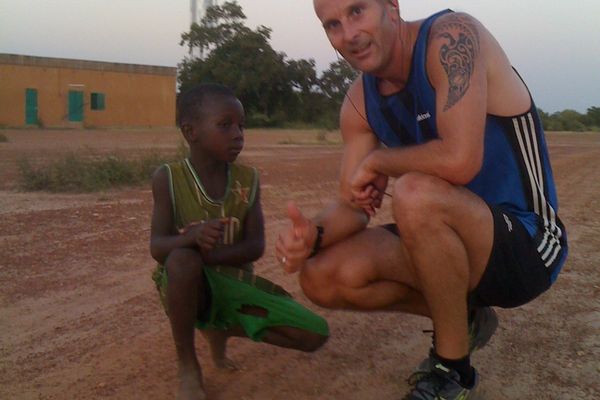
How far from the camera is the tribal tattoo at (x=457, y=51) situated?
256 cm

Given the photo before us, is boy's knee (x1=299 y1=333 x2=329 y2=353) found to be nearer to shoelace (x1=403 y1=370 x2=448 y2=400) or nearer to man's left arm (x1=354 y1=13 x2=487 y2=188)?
shoelace (x1=403 y1=370 x2=448 y2=400)

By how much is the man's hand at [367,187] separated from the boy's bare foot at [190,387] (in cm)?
97

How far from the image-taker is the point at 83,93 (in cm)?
3250

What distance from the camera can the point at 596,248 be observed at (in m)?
5.71

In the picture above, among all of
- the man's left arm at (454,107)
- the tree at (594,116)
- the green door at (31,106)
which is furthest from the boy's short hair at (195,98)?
the tree at (594,116)

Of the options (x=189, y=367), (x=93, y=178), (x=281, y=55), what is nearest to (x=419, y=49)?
(x=189, y=367)

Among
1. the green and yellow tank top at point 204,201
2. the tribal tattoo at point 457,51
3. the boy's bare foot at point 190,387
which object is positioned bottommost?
the boy's bare foot at point 190,387

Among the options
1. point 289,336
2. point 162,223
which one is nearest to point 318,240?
point 289,336

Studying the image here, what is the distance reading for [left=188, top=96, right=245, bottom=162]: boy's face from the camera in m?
2.87

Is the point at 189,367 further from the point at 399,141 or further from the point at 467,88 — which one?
the point at 467,88

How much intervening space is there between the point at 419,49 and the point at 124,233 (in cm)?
363

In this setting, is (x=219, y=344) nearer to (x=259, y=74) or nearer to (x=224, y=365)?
(x=224, y=365)

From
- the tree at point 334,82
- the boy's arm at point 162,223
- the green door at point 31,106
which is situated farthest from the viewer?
the tree at point 334,82

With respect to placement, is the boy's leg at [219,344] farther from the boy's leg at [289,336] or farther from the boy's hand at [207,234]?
the boy's hand at [207,234]
